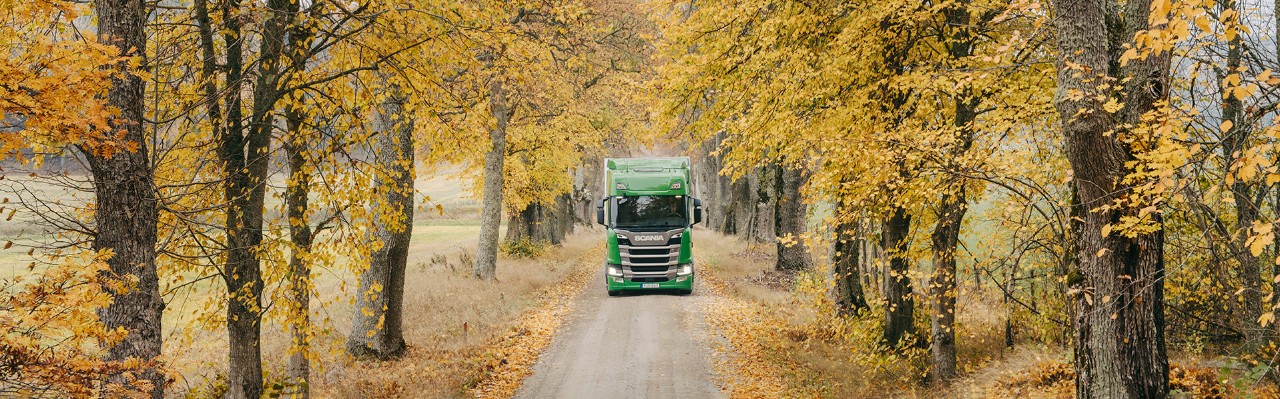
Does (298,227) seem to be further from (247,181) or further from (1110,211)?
(1110,211)

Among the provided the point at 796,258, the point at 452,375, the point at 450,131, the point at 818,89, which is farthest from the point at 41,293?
the point at 796,258

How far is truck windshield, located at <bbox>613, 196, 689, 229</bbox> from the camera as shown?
61.4 feet

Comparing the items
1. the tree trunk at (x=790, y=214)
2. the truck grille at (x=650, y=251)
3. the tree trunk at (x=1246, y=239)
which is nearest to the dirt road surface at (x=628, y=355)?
the truck grille at (x=650, y=251)

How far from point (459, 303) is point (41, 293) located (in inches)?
491

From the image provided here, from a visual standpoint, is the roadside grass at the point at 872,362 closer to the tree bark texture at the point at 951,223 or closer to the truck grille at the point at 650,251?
the tree bark texture at the point at 951,223

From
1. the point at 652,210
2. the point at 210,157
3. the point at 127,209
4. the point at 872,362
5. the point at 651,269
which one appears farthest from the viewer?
the point at 651,269

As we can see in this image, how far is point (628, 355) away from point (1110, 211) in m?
8.10

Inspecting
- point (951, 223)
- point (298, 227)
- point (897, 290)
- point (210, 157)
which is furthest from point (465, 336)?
point (951, 223)

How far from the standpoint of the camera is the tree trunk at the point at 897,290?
10.4m

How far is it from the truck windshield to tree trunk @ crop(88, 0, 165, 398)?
528 inches

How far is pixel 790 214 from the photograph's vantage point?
19828mm

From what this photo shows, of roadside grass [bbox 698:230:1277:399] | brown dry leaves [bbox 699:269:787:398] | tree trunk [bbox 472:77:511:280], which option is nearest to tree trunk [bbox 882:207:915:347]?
roadside grass [bbox 698:230:1277:399]

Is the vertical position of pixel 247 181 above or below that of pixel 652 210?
above

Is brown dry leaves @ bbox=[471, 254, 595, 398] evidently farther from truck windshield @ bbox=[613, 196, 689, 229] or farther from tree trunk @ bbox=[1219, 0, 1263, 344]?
tree trunk @ bbox=[1219, 0, 1263, 344]
